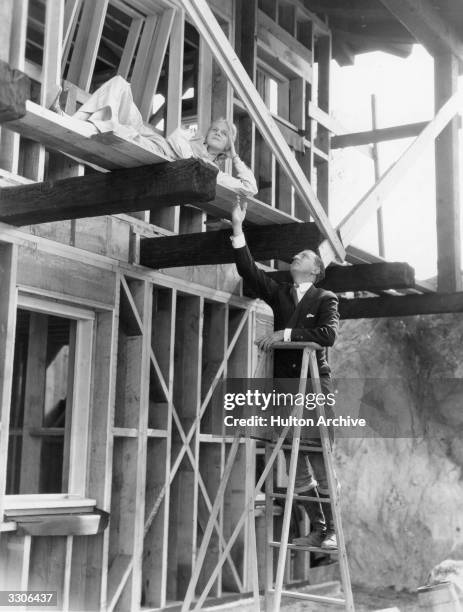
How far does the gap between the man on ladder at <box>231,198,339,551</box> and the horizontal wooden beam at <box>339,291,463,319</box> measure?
2.88 meters

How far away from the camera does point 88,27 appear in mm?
6848

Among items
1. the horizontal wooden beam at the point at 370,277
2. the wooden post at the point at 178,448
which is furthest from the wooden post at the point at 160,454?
the horizontal wooden beam at the point at 370,277

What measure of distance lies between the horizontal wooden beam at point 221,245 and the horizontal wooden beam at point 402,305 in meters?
2.33

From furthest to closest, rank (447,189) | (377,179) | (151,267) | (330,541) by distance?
(377,179) < (447,189) < (151,267) < (330,541)

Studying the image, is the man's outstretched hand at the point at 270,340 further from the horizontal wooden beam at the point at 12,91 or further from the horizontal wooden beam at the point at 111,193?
the horizontal wooden beam at the point at 12,91

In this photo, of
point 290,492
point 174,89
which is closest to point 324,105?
point 174,89

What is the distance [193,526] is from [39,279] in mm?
2446

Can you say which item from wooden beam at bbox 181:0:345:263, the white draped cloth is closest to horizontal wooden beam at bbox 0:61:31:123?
the white draped cloth

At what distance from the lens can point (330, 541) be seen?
5.53 meters

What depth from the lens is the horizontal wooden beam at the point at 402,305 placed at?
8.37m

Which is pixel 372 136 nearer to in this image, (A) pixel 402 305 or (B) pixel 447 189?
(B) pixel 447 189

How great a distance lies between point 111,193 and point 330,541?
247 cm

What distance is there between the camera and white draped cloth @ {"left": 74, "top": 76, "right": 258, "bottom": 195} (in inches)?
186
